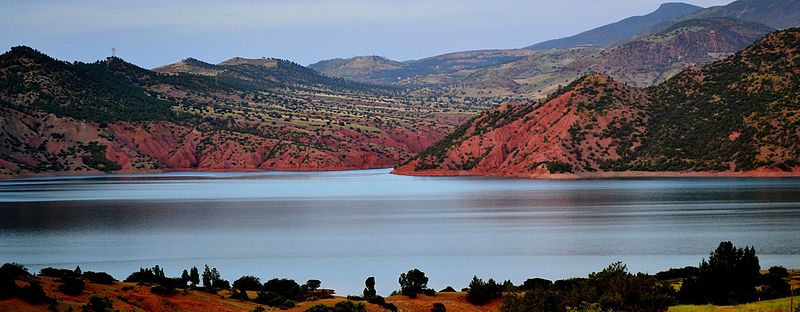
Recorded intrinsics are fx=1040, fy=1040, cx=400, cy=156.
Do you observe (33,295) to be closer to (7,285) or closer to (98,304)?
(7,285)

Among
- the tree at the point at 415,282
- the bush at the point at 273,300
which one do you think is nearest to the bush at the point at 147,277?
the bush at the point at 273,300

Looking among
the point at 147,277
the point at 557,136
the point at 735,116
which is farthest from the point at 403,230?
the point at 557,136

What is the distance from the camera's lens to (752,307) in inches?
1345

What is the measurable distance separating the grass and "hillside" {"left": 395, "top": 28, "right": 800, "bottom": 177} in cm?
11061

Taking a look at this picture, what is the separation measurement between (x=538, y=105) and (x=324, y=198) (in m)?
79.1

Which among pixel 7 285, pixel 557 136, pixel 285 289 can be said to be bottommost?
Result: pixel 285 289

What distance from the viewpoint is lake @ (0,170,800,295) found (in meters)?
58.2

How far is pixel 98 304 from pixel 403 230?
153ft

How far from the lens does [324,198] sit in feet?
408

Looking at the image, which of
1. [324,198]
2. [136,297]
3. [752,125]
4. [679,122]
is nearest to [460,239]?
[136,297]

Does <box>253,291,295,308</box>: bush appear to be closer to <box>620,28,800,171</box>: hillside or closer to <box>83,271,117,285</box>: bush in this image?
<box>83,271,117,285</box>: bush

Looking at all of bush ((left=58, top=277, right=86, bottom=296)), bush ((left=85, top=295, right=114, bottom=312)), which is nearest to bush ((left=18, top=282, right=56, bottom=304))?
bush ((left=85, top=295, right=114, bottom=312))

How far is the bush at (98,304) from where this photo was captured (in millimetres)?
34812

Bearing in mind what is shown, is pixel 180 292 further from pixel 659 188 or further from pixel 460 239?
pixel 659 188
